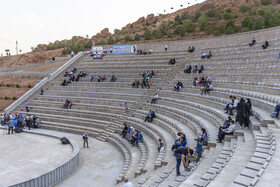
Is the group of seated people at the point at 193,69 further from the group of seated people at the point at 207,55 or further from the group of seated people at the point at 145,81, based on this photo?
the group of seated people at the point at 145,81

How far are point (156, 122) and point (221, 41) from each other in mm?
14487

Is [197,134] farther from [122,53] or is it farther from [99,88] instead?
[122,53]

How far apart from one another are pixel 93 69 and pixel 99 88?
5823mm

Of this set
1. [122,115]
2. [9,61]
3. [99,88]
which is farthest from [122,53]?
[9,61]

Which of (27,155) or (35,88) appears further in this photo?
(35,88)

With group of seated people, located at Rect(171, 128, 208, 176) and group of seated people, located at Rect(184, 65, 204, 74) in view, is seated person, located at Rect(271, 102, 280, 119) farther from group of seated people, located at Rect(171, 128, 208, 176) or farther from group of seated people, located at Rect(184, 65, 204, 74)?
group of seated people, located at Rect(184, 65, 204, 74)

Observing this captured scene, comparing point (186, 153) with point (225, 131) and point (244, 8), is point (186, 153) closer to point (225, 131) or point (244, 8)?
point (225, 131)

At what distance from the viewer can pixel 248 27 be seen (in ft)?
121

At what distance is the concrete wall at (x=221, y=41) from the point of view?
75.9ft

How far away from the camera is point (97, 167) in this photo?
44.9 feet

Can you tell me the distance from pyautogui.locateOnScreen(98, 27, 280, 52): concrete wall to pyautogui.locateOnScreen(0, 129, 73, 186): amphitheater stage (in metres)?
19.2

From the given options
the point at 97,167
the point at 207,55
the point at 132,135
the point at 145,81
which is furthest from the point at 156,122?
the point at 207,55

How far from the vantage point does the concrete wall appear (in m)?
23.1

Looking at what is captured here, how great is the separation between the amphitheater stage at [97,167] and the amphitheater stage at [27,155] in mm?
1074
